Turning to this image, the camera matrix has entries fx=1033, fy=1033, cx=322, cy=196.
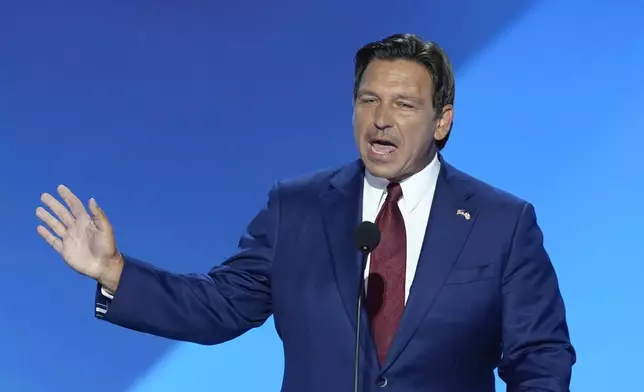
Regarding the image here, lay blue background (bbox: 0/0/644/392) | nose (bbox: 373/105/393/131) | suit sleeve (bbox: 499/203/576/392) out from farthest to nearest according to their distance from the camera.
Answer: blue background (bbox: 0/0/644/392), nose (bbox: 373/105/393/131), suit sleeve (bbox: 499/203/576/392)

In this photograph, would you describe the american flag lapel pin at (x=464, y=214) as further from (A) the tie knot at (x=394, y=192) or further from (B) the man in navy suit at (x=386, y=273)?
(A) the tie knot at (x=394, y=192)

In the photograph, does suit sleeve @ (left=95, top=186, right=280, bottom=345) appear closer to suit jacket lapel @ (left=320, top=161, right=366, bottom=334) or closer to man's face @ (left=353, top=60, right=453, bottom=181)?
suit jacket lapel @ (left=320, top=161, right=366, bottom=334)

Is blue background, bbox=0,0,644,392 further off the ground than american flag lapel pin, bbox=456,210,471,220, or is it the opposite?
blue background, bbox=0,0,644,392

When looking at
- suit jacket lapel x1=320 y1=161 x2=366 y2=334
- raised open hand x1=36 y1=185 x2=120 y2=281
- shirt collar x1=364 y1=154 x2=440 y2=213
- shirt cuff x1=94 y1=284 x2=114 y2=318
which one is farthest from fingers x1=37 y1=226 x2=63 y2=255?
shirt collar x1=364 y1=154 x2=440 y2=213

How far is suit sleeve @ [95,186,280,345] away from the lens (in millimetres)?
2043

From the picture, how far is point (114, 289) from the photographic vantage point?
204 cm

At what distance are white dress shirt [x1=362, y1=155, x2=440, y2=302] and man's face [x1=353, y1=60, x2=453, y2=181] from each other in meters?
0.03

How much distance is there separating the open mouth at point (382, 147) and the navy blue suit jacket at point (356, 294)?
0.11 meters

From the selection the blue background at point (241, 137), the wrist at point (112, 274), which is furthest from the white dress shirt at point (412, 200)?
the blue background at point (241, 137)

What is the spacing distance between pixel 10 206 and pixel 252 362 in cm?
91

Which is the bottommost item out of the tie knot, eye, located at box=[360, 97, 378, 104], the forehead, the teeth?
the tie knot

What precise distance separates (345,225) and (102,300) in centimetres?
51

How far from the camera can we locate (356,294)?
200 centimetres

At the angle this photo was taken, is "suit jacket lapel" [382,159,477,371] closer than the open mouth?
Yes
